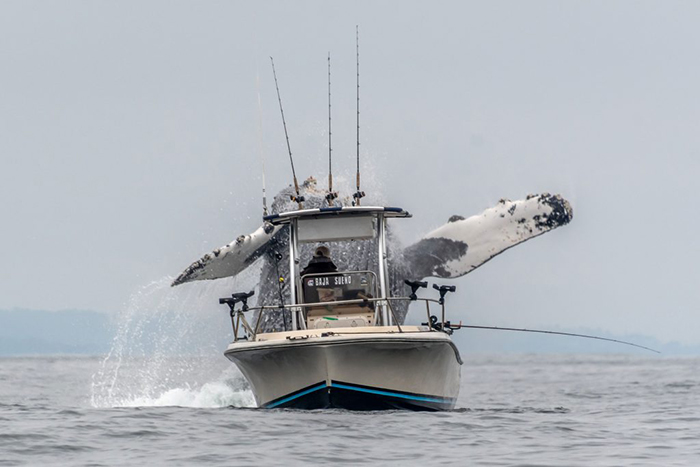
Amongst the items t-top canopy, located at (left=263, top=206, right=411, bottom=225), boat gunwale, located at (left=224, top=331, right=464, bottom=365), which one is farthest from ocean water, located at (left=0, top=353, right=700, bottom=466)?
t-top canopy, located at (left=263, top=206, right=411, bottom=225)

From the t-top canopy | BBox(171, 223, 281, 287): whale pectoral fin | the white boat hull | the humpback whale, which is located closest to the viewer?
the white boat hull

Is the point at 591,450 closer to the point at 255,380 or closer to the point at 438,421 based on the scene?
the point at 438,421

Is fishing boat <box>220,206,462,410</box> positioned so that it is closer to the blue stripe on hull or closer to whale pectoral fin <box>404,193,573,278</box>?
the blue stripe on hull

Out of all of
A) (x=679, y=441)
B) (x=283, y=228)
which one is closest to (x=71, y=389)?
(x=283, y=228)

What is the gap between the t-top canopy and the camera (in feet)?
57.8

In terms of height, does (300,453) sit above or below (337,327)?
below

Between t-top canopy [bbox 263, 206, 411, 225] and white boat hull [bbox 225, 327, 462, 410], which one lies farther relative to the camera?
t-top canopy [bbox 263, 206, 411, 225]

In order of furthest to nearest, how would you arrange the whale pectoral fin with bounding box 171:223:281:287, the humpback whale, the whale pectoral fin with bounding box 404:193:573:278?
the whale pectoral fin with bounding box 404:193:573:278
the humpback whale
the whale pectoral fin with bounding box 171:223:281:287

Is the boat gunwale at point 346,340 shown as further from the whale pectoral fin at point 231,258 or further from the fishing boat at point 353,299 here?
the whale pectoral fin at point 231,258

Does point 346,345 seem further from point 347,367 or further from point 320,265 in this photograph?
point 320,265

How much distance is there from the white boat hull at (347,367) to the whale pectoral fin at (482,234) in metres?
4.61

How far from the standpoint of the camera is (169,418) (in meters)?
15.9

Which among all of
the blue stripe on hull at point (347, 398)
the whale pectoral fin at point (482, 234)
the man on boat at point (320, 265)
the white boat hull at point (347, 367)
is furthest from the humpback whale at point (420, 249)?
the blue stripe on hull at point (347, 398)

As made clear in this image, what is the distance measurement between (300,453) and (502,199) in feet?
32.4
